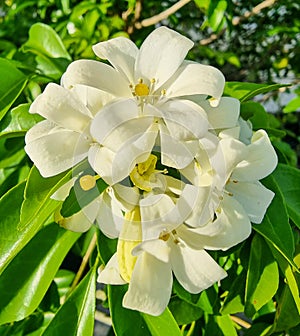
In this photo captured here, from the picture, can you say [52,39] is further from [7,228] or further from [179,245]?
[179,245]

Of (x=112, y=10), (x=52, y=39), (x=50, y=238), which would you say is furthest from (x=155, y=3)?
(x=50, y=238)

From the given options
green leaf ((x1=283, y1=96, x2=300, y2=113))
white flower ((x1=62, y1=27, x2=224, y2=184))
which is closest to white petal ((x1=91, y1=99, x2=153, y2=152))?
white flower ((x1=62, y1=27, x2=224, y2=184))

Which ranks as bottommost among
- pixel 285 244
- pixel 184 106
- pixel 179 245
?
pixel 285 244

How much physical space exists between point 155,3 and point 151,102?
985 millimetres

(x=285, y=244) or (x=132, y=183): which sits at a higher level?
(x=132, y=183)

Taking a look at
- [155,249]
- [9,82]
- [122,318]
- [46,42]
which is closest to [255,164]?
[155,249]

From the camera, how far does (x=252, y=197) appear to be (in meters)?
0.52

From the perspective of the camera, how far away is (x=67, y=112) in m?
0.45

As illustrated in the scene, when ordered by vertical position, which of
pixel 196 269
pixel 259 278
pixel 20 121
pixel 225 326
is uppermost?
pixel 20 121

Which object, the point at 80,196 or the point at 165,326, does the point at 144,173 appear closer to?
the point at 80,196

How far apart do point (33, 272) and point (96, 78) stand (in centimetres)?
30

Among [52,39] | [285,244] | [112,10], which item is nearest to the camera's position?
[285,244]

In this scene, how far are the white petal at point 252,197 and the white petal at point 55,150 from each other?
0.15 meters

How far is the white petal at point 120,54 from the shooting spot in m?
0.50
